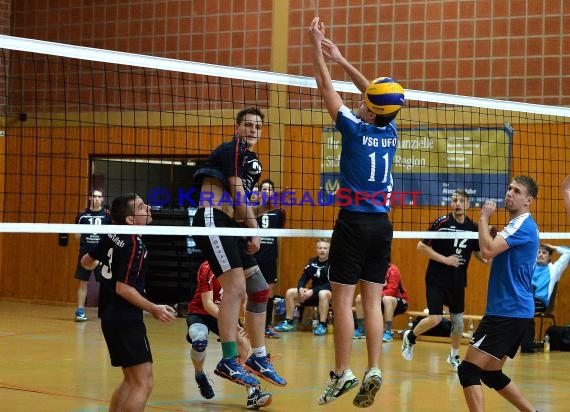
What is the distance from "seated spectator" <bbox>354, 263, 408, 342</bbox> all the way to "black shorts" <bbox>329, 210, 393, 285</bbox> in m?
7.82

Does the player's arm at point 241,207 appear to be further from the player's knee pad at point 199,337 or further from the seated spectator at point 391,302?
the seated spectator at point 391,302

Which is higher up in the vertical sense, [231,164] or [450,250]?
[231,164]

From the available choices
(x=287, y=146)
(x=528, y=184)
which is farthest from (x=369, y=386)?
(x=287, y=146)

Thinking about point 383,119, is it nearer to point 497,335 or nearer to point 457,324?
point 497,335

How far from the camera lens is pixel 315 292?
52.1 feet

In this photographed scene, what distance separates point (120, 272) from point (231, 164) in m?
1.53

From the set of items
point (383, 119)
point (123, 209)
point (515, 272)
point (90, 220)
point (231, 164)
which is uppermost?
point (383, 119)

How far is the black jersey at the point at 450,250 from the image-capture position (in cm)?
1228

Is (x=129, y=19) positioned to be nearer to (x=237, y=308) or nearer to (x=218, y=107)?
(x=218, y=107)

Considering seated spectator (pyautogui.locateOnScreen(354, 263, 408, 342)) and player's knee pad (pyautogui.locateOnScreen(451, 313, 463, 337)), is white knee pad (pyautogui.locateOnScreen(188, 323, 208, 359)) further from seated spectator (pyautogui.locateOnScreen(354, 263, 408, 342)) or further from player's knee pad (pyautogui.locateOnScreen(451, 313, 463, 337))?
seated spectator (pyautogui.locateOnScreen(354, 263, 408, 342))

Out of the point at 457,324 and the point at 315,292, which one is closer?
the point at 457,324

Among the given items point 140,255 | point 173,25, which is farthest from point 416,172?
point 140,255

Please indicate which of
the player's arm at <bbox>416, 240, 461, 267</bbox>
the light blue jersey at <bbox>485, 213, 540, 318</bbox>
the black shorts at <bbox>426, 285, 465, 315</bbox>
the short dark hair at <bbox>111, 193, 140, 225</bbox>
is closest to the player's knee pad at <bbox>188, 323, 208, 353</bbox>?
the short dark hair at <bbox>111, 193, 140, 225</bbox>

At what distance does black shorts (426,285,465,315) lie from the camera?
1226 cm
